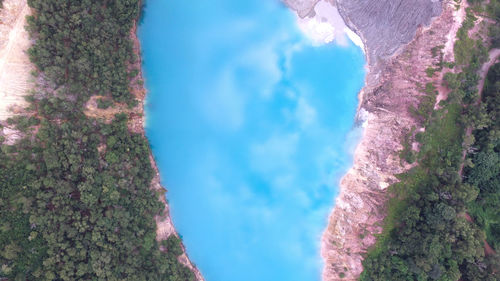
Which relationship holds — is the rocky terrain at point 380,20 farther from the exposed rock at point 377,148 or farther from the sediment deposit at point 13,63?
the sediment deposit at point 13,63

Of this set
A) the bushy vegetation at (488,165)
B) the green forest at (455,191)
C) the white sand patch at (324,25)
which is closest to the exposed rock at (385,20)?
the white sand patch at (324,25)

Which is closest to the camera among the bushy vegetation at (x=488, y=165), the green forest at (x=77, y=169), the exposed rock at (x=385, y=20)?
the green forest at (x=77, y=169)

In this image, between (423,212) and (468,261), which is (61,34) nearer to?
(423,212)

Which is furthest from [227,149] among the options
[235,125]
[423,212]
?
[423,212]

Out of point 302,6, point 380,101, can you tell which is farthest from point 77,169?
point 380,101

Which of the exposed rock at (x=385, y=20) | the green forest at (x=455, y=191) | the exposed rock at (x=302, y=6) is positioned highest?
the exposed rock at (x=302, y=6)

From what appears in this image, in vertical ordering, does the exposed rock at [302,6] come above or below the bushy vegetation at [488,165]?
above

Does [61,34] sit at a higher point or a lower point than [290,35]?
lower
